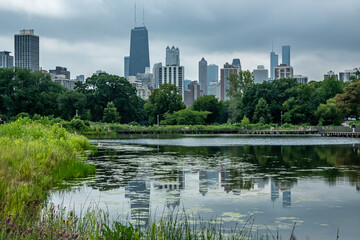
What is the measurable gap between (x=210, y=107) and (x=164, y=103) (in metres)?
13.1

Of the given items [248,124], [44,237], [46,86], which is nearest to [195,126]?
[248,124]

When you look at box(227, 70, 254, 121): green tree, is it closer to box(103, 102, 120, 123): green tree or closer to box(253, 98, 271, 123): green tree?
box(253, 98, 271, 123): green tree

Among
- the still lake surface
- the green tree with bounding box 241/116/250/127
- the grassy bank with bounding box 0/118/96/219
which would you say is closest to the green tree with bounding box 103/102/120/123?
the green tree with bounding box 241/116/250/127

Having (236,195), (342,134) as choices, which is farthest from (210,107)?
(236,195)

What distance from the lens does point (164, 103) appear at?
106250 mm

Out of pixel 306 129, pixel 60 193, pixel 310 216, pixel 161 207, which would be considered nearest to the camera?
pixel 310 216

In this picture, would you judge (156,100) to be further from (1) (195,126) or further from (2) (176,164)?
(2) (176,164)

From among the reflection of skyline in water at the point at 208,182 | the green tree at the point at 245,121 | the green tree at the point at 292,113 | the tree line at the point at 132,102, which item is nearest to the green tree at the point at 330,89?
the tree line at the point at 132,102

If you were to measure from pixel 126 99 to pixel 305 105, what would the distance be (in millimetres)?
39765

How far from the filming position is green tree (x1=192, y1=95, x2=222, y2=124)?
111188 mm

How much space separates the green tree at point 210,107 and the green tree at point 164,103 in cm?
522

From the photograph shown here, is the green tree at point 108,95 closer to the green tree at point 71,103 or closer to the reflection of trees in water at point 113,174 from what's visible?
the green tree at point 71,103

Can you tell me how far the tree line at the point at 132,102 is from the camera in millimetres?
89875

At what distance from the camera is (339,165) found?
20.4m
